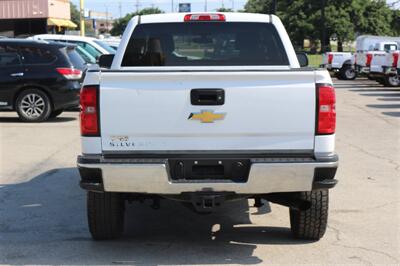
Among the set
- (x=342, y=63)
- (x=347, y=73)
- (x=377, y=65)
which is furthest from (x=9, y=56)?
(x=347, y=73)

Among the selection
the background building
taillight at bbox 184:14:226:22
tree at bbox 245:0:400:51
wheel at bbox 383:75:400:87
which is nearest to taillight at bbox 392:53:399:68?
wheel at bbox 383:75:400:87

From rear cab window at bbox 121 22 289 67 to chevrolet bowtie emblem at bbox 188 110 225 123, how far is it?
1607 mm

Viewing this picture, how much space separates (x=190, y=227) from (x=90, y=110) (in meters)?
1.92

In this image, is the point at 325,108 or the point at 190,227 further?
the point at 190,227

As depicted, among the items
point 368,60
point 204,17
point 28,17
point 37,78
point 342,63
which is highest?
point 28,17

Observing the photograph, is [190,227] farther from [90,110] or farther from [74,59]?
[74,59]

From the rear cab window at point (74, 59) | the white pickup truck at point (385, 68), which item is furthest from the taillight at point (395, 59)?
the rear cab window at point (74, 59)

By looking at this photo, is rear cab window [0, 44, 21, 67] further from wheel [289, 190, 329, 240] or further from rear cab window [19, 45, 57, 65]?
wheel [289, 190, 329, 240]

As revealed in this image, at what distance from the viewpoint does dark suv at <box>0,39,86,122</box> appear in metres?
13.0

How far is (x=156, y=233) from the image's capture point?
5891 mm

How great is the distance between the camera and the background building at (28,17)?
1709 inches

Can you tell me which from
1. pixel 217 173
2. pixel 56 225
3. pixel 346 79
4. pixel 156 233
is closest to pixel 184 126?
pixel 217 173

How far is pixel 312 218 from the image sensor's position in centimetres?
531

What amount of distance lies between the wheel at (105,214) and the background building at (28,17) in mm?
38766
